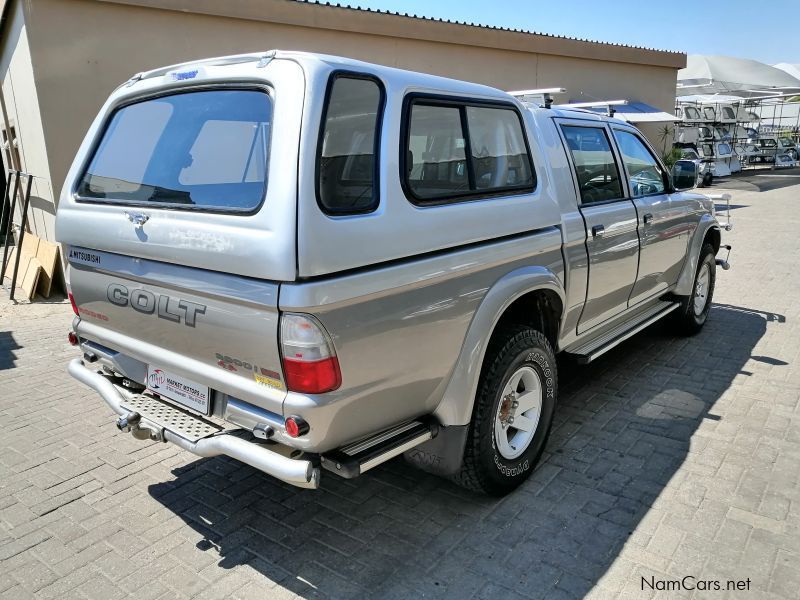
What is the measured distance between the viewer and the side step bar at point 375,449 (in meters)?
2.39

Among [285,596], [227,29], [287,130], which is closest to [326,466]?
[285,596]

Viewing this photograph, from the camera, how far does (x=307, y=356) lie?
2201mm

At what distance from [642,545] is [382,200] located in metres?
2.03

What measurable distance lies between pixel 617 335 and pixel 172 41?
702 centimetres

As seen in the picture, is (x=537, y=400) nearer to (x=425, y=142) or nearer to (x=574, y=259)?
(x=574, y=259)

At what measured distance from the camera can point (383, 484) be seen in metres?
3.46

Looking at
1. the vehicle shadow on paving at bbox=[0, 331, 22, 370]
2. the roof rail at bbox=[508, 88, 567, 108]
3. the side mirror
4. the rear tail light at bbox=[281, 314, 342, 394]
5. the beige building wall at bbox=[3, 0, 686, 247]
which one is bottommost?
the vehicle shadow on paving at bbox=[0, 331, 22, 370]

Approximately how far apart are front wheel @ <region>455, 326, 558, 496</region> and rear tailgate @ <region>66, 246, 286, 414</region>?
1.14 m

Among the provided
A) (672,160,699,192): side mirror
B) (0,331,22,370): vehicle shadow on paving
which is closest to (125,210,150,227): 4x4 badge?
(0,331,22,370): vehicle shadow on paving

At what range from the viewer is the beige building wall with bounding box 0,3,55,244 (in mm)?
7543

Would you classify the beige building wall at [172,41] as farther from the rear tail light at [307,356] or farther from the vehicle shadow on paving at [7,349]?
the rear tail light at [307,356]

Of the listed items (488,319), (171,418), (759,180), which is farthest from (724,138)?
(171,418)

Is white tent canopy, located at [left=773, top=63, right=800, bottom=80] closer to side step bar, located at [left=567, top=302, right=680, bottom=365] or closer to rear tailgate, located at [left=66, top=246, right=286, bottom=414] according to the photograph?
side step bar, located at [left=567, top=302, right=680, bottom=365]

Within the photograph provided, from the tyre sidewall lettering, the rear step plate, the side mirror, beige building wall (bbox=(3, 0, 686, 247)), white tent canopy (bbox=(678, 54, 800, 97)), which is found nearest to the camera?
the rear step plate
